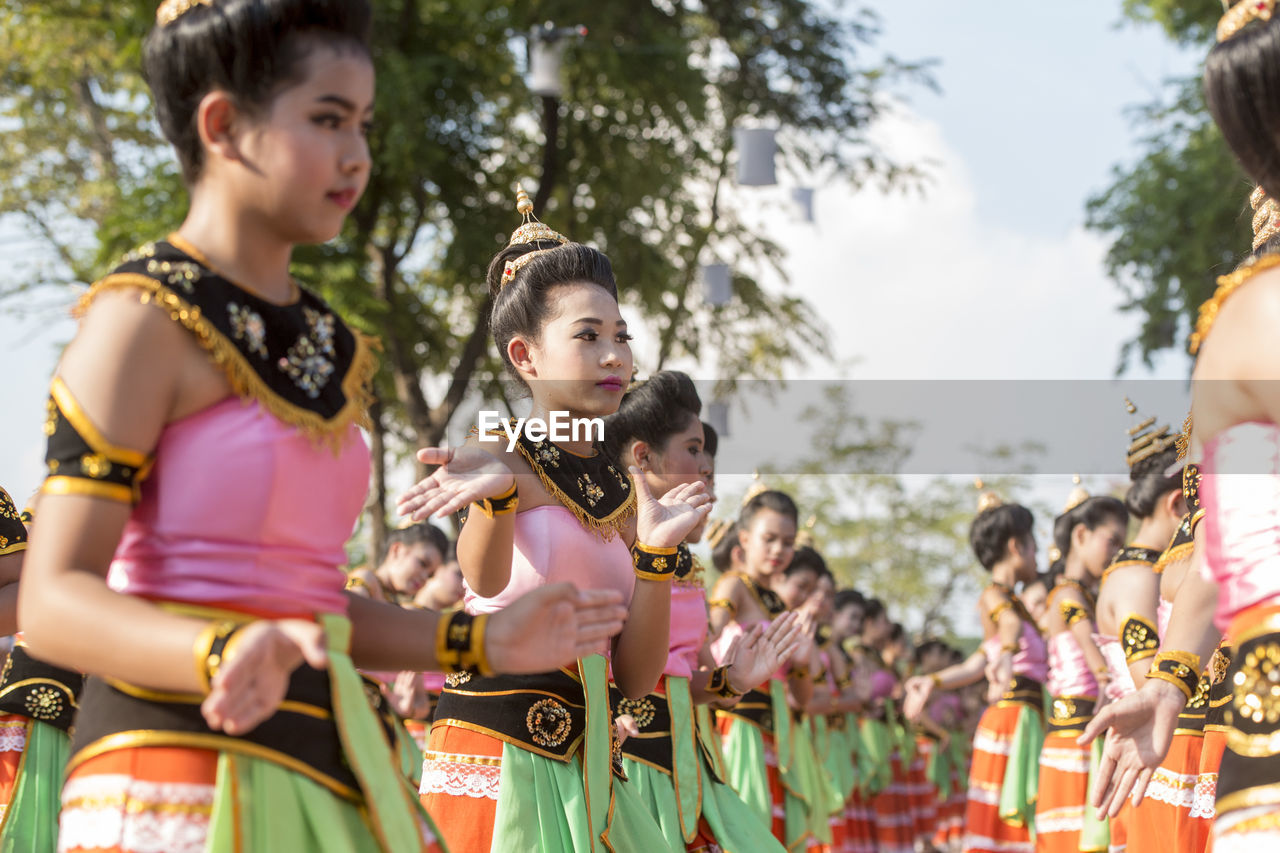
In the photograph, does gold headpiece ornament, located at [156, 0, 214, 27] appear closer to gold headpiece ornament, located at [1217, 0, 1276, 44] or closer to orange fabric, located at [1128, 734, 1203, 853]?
gold headpiece ornament, located at [1217, 0, 1276, 44]

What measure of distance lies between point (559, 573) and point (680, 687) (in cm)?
162

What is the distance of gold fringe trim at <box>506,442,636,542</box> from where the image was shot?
3.74 metres

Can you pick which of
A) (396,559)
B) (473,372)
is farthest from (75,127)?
(396,559)

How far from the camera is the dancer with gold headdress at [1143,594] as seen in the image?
4910 mm

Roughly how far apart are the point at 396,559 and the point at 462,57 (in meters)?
8.76

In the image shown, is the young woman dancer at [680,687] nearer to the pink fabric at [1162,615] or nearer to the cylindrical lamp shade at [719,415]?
the pink fabric at [1162,615]

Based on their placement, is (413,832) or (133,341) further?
(413,832)

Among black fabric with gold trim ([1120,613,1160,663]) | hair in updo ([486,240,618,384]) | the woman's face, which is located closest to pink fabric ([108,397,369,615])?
the woman's face

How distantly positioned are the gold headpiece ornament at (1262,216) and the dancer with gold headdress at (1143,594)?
1677 millimetres

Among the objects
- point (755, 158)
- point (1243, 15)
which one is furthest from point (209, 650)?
point (755, 158)

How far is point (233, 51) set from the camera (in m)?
2.12

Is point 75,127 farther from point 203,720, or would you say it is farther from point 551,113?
point 203,720

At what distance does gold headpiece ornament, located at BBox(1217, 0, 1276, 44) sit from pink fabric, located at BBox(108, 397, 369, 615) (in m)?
1.67

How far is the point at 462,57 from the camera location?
1614 centimetres
